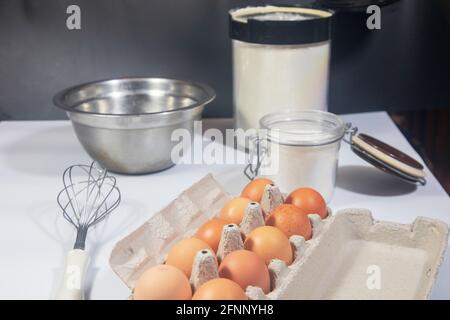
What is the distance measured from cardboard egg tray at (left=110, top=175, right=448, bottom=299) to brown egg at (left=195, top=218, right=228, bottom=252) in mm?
25

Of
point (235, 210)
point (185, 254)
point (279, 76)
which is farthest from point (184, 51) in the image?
point (185, 254)

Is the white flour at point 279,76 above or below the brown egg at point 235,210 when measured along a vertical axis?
above

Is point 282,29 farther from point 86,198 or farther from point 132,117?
point 86,198

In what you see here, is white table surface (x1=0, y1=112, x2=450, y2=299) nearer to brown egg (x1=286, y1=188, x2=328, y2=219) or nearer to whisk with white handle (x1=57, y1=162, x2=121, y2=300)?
whisk with white handle (x1=57, y1=162, x2=121, y2=300)

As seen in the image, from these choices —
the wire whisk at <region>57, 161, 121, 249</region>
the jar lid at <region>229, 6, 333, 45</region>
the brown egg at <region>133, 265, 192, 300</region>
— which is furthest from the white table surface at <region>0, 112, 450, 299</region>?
the jar lid at <region>229, 6, 333, 45</region>

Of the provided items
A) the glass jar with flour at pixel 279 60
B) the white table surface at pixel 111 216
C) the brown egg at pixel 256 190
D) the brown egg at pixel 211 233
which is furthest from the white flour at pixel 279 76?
the brown egg at pixel 211 233

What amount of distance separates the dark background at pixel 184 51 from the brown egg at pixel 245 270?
2.19 feet

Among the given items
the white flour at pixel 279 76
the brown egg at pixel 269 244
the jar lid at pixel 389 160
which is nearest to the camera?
the brown egg at pixel 269 244

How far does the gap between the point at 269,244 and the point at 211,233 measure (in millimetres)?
68

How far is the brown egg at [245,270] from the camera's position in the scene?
564 millimetres

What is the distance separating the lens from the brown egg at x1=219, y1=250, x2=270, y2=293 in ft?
1.85

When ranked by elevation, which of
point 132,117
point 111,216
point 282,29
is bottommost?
point 111,216

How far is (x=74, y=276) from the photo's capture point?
0.63m

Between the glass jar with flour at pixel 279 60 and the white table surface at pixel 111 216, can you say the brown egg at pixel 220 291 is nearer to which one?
the white table surface at pixel 111 216
